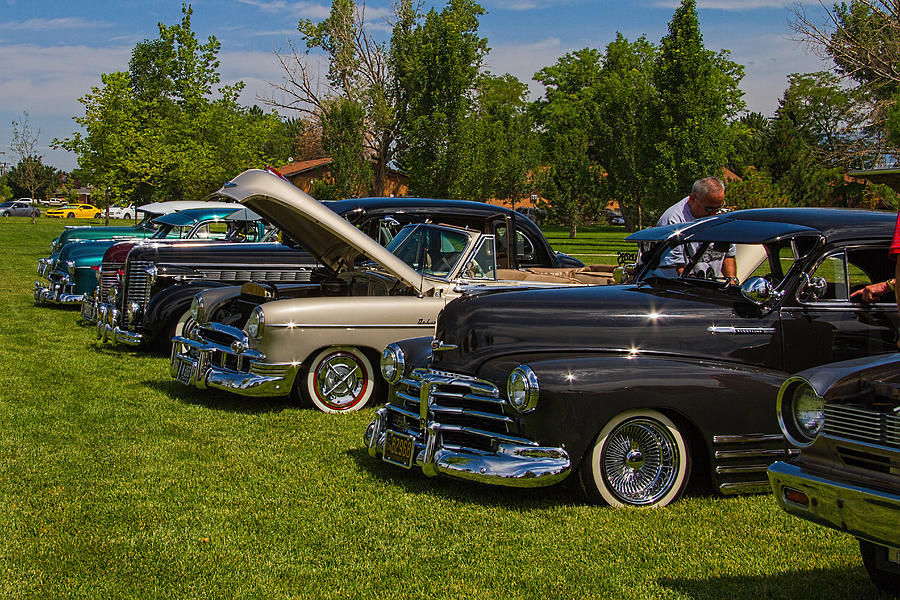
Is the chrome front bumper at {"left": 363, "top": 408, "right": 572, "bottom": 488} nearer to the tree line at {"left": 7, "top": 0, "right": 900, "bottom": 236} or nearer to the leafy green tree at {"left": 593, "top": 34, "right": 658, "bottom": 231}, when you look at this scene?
the tree line at {"left": 7, "top": 0, "right": 900, "bottom": 236}

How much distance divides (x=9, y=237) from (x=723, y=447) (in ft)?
138

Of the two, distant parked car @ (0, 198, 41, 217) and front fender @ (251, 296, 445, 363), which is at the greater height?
distant parked car @ (0, 198, 41, 217)

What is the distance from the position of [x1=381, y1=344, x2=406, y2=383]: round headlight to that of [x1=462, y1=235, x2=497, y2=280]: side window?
6.55 ft

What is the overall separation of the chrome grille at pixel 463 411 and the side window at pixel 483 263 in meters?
2.50

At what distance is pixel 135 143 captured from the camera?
3334 cm

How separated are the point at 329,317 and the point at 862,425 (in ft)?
16.7

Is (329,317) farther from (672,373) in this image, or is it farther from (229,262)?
(229,262)

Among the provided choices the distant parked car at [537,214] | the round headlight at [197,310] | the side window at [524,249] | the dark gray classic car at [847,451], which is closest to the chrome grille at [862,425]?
the dark gray classic car at [847,451]

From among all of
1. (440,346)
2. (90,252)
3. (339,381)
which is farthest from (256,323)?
(90,252)

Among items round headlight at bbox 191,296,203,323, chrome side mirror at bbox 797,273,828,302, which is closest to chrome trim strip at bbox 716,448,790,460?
chrome side mirror at bbox 797,273,828,302

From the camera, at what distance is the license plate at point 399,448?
19.1ft

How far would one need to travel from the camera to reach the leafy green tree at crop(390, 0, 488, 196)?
33594 millimetres

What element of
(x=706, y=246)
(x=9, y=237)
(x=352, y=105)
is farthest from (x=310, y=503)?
(x=9, y=237)

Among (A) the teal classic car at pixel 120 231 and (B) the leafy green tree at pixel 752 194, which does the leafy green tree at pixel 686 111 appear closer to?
(B) the leafy green tree at pixel 752 194
